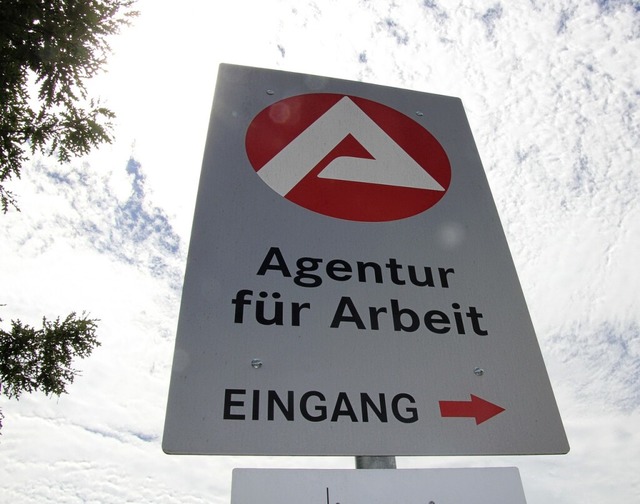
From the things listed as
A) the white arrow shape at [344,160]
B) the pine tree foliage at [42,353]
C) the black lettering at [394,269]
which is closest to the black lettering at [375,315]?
the black lettering at [394,269]

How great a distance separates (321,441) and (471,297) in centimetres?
60

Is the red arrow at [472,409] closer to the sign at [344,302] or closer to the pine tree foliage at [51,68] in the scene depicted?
the sign at [344,302]

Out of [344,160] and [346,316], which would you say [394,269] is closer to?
[346,316]

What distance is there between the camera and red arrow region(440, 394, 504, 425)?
1.15 m

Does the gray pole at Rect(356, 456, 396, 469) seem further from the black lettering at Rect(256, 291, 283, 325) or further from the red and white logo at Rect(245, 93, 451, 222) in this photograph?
the red and white logo at Rect(245, 93, 451, 222)

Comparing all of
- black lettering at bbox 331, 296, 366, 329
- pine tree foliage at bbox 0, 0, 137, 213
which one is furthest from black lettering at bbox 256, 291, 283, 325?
pine tree foliage at bbox 0, 0, 137, 213

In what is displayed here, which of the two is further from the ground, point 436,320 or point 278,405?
point 436,320

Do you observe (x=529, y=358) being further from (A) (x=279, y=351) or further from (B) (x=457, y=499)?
(A) (x=279, y=351)

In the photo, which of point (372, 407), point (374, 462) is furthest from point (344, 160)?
point (374, 462)

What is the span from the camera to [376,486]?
0.94 meters

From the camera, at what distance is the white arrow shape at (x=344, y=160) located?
5.18ft

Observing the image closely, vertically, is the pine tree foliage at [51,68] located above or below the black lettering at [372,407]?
above

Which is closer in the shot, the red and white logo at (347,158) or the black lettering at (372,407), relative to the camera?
the black lettering at (372,407)

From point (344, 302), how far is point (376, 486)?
49 centimetres
